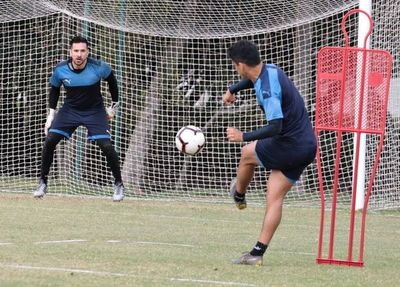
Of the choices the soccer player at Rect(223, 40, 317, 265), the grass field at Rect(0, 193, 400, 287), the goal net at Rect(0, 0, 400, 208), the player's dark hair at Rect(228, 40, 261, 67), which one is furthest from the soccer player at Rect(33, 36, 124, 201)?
the player's dark hair at Rect(228, 40, 261, 67)

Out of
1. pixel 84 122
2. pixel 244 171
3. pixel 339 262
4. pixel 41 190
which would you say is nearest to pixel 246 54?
pixel 244 171

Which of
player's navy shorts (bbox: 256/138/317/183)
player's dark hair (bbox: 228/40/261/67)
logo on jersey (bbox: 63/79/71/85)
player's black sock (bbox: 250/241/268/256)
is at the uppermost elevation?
player's dark hair (bbox: 228/40/261/67)

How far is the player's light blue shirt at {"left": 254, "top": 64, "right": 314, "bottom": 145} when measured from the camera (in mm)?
7930

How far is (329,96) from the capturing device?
8539 mm

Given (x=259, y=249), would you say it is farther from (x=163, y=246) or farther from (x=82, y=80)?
(x=82, y=80)

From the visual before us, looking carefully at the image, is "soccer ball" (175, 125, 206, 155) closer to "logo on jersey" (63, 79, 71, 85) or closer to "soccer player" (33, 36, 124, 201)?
"soccer player" (33, 36, 124, 201)

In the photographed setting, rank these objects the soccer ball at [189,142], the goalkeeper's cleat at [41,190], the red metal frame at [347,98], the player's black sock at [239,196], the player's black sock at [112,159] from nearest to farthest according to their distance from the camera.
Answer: the red metal frame at [347,98], the player's black sock at [239,196], the soccer ball at [189,142], the goalkeeper's cleat at [41,190], the player's black sock at [112,159]

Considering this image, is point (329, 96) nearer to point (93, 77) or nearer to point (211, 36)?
point (93, 77)

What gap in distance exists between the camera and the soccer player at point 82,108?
41.1 ft

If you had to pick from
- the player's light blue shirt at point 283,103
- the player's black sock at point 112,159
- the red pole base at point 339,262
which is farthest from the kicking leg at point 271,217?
the player's black sock at point 112,159

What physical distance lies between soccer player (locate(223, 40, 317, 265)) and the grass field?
37 cm

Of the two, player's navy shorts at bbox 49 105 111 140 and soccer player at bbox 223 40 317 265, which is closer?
soccer player at bbox 223 40 317 265

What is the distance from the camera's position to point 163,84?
60.4 ft

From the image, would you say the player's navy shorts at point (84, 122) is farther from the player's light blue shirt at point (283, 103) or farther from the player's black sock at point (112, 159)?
the player's light blue shirt at point (283, 103)
